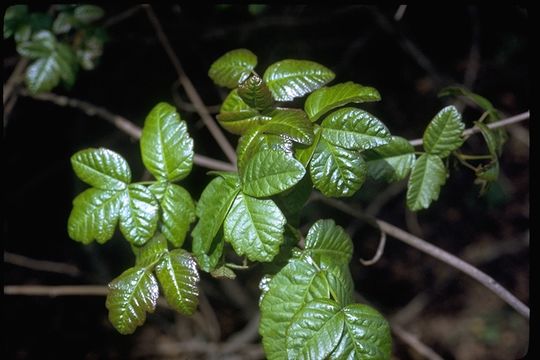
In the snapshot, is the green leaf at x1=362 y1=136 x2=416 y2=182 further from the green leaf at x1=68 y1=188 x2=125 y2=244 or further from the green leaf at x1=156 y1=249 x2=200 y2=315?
the green leaf at x1=68 y1=188 x2=125 y2=244

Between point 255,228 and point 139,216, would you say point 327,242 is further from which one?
point 139,216

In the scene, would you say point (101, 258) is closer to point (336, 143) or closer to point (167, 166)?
point (167, 166)

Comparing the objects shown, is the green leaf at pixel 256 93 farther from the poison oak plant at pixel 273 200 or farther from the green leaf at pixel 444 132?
the green leaf at pixel 444 132

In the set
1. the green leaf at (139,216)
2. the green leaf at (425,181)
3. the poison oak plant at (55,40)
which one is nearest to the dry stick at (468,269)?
the green leaf at (425,181)

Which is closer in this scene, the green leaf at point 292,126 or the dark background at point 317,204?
the green leaf at point 292,126

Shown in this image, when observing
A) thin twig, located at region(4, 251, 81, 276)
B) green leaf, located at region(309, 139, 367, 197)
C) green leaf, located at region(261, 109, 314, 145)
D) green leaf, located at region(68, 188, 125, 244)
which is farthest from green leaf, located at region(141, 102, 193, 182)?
thin twig, located at region(4, 251, 81, 276)

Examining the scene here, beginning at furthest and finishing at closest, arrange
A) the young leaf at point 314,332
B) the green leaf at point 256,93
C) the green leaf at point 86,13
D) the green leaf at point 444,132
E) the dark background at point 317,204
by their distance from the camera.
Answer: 1. the dark background at point 317,204
2. the green leaf at point 86,13
3. the green leaf at point 444,132
4. the green leaf at point 256,93
5. the young leaf at point 314,332

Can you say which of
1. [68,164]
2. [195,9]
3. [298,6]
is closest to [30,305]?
[68,164]
